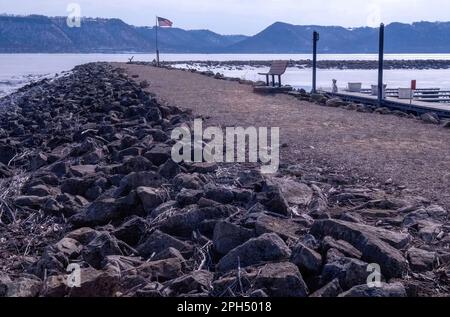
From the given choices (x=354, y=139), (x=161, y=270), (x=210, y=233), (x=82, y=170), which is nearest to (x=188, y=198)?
(x=210, y=233)

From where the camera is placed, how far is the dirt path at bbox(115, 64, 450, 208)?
665cm

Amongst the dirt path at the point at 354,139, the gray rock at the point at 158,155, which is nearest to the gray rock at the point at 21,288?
the dirt path at the point at 354,139

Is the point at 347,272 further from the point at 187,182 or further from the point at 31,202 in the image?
the point at 31,202

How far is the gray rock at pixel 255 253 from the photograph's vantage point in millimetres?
4062

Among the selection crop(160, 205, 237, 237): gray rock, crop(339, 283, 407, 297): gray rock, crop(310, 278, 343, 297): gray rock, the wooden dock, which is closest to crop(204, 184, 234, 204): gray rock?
crop(160, 205, 237, 237): gray rock

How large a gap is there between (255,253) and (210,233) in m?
0.79

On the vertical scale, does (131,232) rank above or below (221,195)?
below

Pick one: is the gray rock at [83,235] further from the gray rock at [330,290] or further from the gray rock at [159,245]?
the gray rock at [330,290]

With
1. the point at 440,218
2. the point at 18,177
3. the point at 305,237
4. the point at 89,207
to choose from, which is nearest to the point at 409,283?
the point at 305,237

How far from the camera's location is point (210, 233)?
4.83 metres

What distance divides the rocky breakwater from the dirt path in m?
0.46

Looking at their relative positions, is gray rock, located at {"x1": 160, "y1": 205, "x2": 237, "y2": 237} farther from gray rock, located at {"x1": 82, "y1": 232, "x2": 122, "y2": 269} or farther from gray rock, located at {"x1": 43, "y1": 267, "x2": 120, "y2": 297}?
gray rock, located at {"x1": 43, "y1": 267, "x2": 120, "y2": 297}
